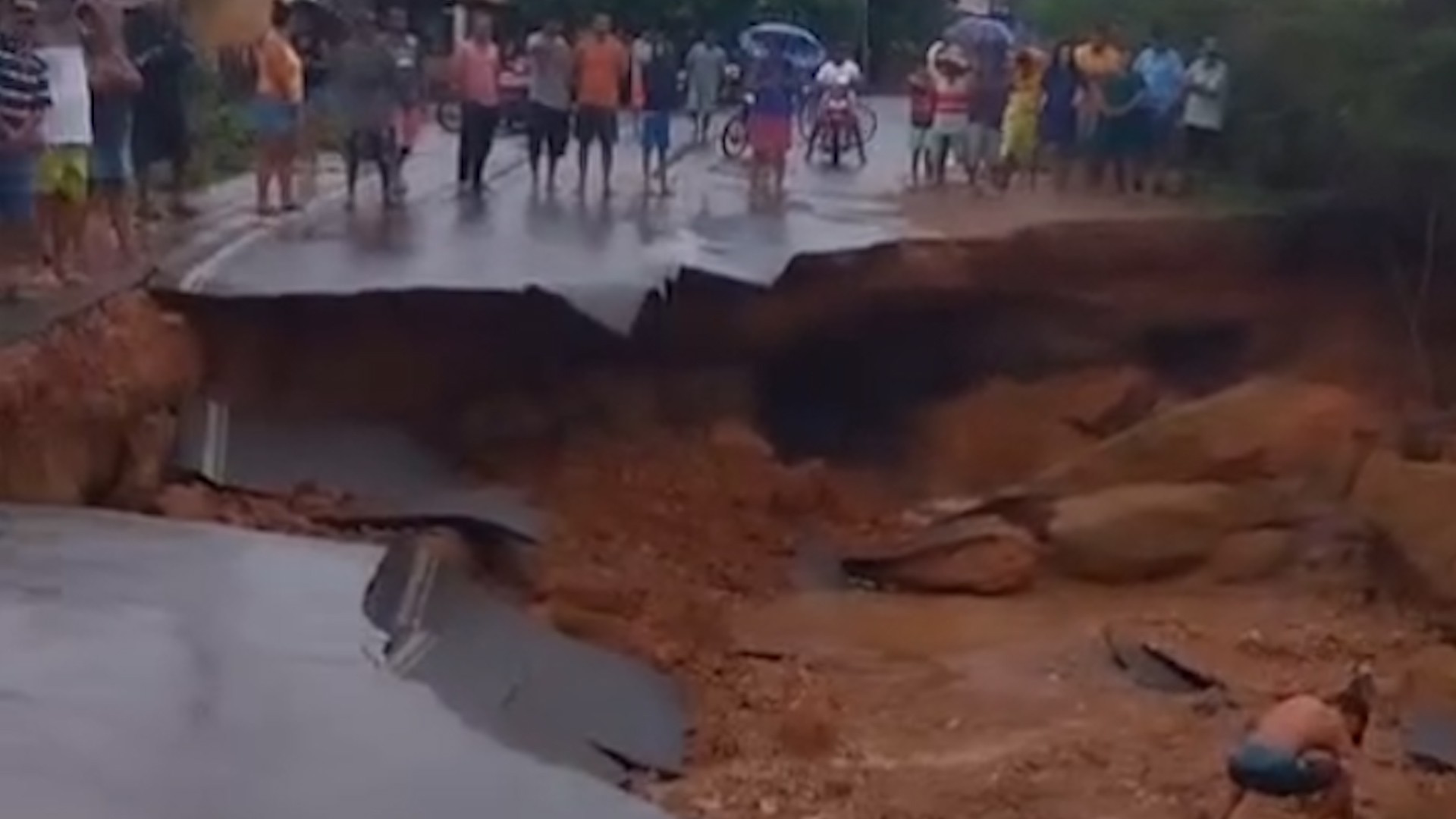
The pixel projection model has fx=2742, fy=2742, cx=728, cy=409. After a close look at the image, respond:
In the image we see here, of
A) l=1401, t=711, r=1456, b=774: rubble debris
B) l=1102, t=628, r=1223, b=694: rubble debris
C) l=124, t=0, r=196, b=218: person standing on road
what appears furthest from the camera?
l=124, t=0, r=196, b=218: person standing on road

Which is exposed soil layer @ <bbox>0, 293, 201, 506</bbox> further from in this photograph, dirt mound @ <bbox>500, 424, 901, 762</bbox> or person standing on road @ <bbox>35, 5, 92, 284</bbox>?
dirt mound @ <bbox>500, 424, 901, 762</bbox>

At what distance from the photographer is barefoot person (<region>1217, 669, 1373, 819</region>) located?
879 centimetres

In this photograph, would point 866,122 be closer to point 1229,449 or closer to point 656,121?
point 656,121

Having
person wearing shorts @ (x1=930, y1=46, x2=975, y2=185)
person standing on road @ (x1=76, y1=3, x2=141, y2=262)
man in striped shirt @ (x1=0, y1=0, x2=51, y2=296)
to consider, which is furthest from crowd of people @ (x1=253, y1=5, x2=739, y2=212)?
man in striped shirt @ (x1=0, y1=0, x2=51, y2=296)

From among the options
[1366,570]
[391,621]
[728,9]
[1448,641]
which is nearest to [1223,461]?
[1366,570]

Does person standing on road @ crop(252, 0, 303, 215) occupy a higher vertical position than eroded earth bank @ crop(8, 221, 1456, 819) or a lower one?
higher

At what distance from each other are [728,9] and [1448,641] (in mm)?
21090

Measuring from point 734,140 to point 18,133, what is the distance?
1349cm

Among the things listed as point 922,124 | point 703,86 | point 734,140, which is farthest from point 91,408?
point 703,86

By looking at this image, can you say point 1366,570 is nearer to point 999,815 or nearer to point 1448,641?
point 1448,641

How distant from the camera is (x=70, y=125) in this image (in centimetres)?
1356

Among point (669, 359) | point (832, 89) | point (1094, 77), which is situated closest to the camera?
point (669, 359)

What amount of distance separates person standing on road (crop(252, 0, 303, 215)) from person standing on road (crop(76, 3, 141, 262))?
2364 mm

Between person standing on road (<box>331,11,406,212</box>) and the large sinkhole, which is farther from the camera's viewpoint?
person standing on road (<box>331,11,406,212</box>)
